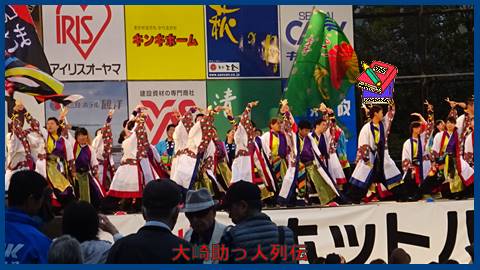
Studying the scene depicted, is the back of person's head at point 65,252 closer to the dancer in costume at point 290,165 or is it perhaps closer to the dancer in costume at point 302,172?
the dancer in costume at point 290,165

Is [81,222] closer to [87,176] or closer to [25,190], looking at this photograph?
[25,190]

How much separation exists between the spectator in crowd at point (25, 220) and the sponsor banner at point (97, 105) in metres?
10.2

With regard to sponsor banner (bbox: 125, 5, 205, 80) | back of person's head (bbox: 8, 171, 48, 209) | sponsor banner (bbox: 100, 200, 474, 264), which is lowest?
sponsor banner (bbox: 100, 200, 474, 264)

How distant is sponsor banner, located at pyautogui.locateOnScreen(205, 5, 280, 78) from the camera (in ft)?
48.3

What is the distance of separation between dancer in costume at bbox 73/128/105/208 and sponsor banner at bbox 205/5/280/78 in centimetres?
419

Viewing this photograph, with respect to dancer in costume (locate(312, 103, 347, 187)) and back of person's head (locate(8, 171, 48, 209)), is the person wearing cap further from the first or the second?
dancer in costume (locate(312, 103, 347, 187))

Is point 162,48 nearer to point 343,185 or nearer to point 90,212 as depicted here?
point 343,185

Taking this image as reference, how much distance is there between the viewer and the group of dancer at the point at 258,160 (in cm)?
1055

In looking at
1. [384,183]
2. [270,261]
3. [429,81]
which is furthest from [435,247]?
[429,81]

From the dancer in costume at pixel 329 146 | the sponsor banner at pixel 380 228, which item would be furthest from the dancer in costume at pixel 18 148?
the dancer in costume at pixel 329 146

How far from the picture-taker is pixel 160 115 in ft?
47.0

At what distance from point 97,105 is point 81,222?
10.4 m

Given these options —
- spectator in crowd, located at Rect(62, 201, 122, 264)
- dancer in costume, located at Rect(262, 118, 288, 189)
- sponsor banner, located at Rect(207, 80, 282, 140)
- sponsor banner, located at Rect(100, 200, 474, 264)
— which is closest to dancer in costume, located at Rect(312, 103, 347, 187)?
dancer in costume, located at Rect(262, 118, 288, 189)

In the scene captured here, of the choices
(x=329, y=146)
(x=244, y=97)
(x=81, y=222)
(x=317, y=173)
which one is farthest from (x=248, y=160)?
(x=81, y=222)
